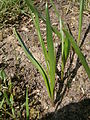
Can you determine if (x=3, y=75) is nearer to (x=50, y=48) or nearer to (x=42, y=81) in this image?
(x=42, y=81)

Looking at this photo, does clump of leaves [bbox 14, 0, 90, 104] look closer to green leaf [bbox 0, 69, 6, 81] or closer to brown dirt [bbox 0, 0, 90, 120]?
brown dirt [bbox 0, 0, 90, 120]

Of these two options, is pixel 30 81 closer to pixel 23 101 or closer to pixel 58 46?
pixel 23 101

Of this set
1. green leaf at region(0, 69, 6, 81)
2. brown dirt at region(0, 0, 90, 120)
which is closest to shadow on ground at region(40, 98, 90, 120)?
brown dirt at region(0, 0, 90, 120)

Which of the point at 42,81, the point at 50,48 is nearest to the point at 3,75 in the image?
the point at 42,81

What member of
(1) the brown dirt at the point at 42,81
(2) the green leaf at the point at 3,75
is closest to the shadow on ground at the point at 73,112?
(1) the brown dirt at the point at 42,81

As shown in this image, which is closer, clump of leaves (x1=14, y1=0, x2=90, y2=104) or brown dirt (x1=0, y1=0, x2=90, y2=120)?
clump of leaves (x1=14, y1=0, x2=90, y2=104)

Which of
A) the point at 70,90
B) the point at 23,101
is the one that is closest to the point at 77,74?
the point at 70,90

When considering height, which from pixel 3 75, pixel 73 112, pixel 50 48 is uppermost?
pixel 50 48

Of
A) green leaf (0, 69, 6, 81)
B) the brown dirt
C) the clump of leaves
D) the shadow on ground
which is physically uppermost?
the clump of leaves
